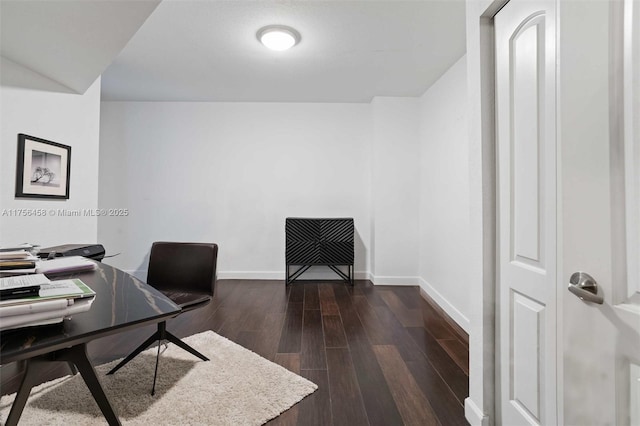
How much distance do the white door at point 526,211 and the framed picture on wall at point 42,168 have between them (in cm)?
325

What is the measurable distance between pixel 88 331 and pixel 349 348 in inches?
72.8

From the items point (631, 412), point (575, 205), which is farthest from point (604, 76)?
point (631, 412)

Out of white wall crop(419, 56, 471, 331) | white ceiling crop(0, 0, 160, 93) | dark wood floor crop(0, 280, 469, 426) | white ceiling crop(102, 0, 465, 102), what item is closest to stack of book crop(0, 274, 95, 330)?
dark wood floor crop(0, 280, 469, 426)

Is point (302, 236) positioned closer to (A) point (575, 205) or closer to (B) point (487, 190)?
(B) point (487, 190)

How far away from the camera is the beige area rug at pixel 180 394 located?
1.42 meters

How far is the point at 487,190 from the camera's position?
1373 millimetres

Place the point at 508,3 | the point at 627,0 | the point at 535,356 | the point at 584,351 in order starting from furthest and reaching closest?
the point at 508,3, the point at 535,356, the point at 584,351, the point at 627,0

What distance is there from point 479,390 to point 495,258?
0.66 meters

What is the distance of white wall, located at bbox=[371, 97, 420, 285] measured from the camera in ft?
13.4

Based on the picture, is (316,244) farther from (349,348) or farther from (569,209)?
(569,209)

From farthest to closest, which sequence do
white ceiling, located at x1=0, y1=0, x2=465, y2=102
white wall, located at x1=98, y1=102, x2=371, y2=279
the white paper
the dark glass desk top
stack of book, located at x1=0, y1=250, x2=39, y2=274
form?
white wall, located at x1=98, y1=102, x2=371, y2=279 < white ceiling, located at x1=0, y1=0, x2=465, y2=102 < stack of book, located at x1=0, y1=250, x2=39, y2=274 < the white paper < the dark glass desk top

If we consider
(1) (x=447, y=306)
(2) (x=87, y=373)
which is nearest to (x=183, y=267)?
(2) (x=87, y=373)

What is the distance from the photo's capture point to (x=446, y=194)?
3.16 m

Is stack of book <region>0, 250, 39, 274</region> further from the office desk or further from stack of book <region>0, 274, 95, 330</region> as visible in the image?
stack of book <region>0, 274, 95, 330</region>
